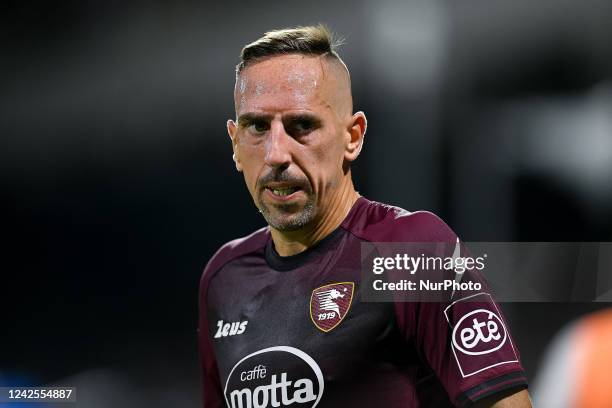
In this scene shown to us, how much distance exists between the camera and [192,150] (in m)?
2.44

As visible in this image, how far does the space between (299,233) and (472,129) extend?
1.81 feet

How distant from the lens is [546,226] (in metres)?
2.21

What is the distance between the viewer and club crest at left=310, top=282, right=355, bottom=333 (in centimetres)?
206

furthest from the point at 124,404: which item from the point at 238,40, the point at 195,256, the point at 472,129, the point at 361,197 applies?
the point at 472,129

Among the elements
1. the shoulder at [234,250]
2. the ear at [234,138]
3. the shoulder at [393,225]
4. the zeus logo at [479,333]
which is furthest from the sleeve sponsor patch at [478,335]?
the ear at [234,138]

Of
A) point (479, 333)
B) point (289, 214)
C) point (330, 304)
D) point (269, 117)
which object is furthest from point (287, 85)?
point (479, 333)

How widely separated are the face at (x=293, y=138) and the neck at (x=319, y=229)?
0.7 inches

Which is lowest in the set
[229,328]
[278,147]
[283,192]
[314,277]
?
→ [229,328]

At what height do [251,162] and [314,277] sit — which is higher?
[251,162]

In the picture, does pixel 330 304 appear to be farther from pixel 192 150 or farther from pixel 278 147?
pixel 192 150

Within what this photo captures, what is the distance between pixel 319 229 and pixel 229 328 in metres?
0.36

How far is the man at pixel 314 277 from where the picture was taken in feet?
6.48

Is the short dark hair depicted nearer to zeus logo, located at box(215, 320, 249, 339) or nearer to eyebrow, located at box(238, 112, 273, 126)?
eyebrow, located at box(238, 112, 273, 126)

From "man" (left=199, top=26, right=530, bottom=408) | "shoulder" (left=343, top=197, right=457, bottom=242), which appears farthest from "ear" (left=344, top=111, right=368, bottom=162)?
"shoulder" (left=343, top=197, right=457, bottom=242)
